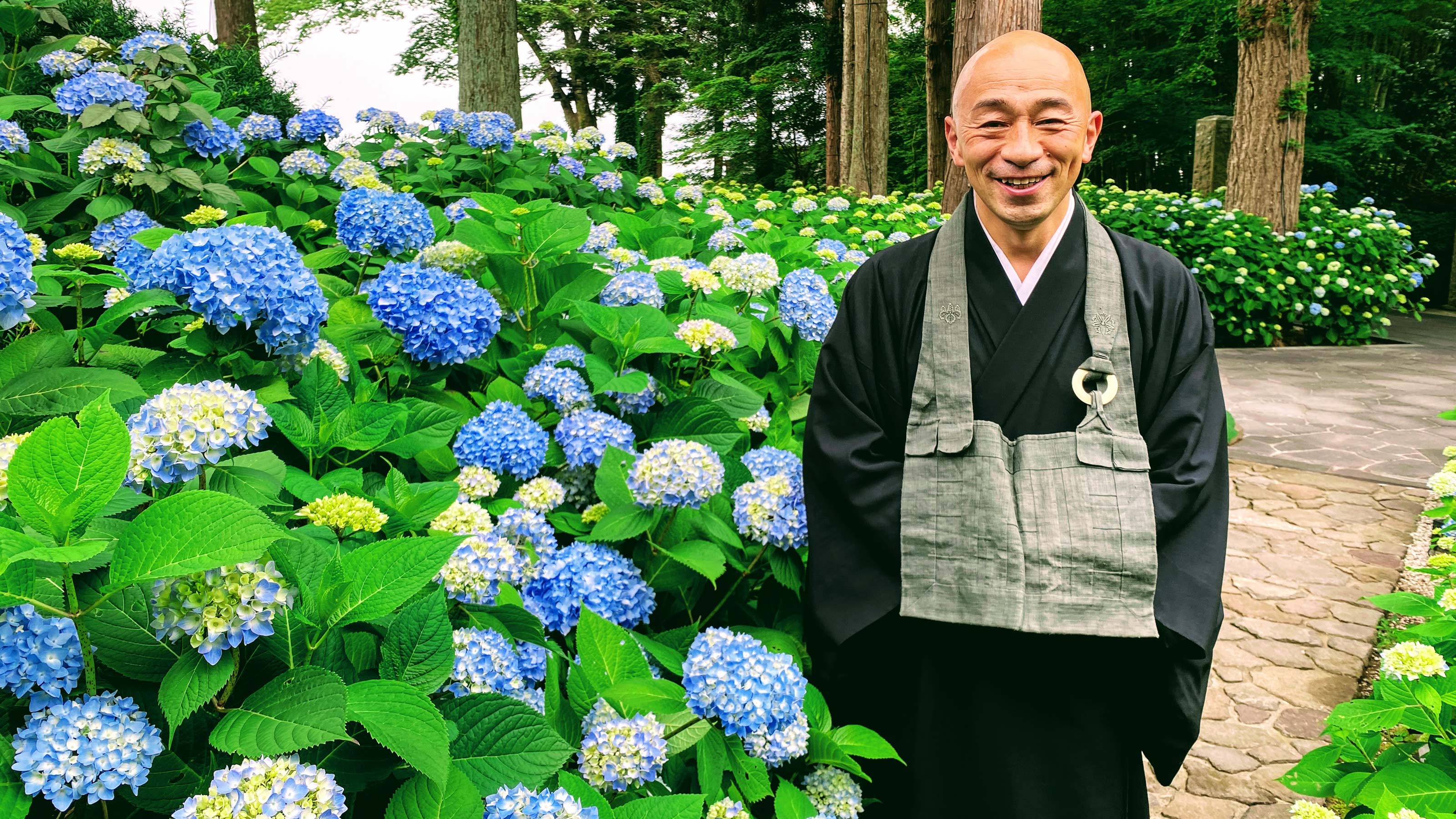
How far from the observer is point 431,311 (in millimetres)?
1932

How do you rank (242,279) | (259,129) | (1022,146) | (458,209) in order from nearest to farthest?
(242,279) → (1022,146) → (458,209) → (259,129)

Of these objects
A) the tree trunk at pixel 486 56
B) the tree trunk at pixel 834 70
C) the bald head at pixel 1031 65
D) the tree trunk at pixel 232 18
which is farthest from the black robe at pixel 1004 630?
the tree trunk at pixel 834 70

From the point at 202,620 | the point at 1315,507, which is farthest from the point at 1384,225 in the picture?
the point at 202,620

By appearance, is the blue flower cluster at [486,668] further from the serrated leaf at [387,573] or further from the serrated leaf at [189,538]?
the serrated leaf at [189,538]

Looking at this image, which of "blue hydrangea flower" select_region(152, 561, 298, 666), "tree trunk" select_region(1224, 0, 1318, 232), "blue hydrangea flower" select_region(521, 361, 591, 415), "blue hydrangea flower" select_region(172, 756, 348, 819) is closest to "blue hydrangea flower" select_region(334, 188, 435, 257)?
"blue hydrangea flower" select_region(521, 361, 591, 415)

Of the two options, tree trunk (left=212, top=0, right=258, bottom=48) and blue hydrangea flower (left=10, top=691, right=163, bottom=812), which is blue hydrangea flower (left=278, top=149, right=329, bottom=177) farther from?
tree trunk (left=212, top=0, right=258, bottom=48)

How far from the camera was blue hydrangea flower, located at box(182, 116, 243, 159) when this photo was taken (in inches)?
119

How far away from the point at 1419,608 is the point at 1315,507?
3485 mm

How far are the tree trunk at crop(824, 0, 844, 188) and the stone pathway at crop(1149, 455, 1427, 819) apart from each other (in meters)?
9.47

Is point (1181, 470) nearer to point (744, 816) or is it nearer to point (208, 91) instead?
point (744, 816)

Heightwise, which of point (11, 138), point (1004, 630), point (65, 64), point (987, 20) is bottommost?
point (1004, 630)

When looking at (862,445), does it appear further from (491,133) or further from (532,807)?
(491,133)

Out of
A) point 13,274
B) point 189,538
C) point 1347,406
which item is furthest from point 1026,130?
point 1347,406

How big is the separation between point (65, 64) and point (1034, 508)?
3668 mm
